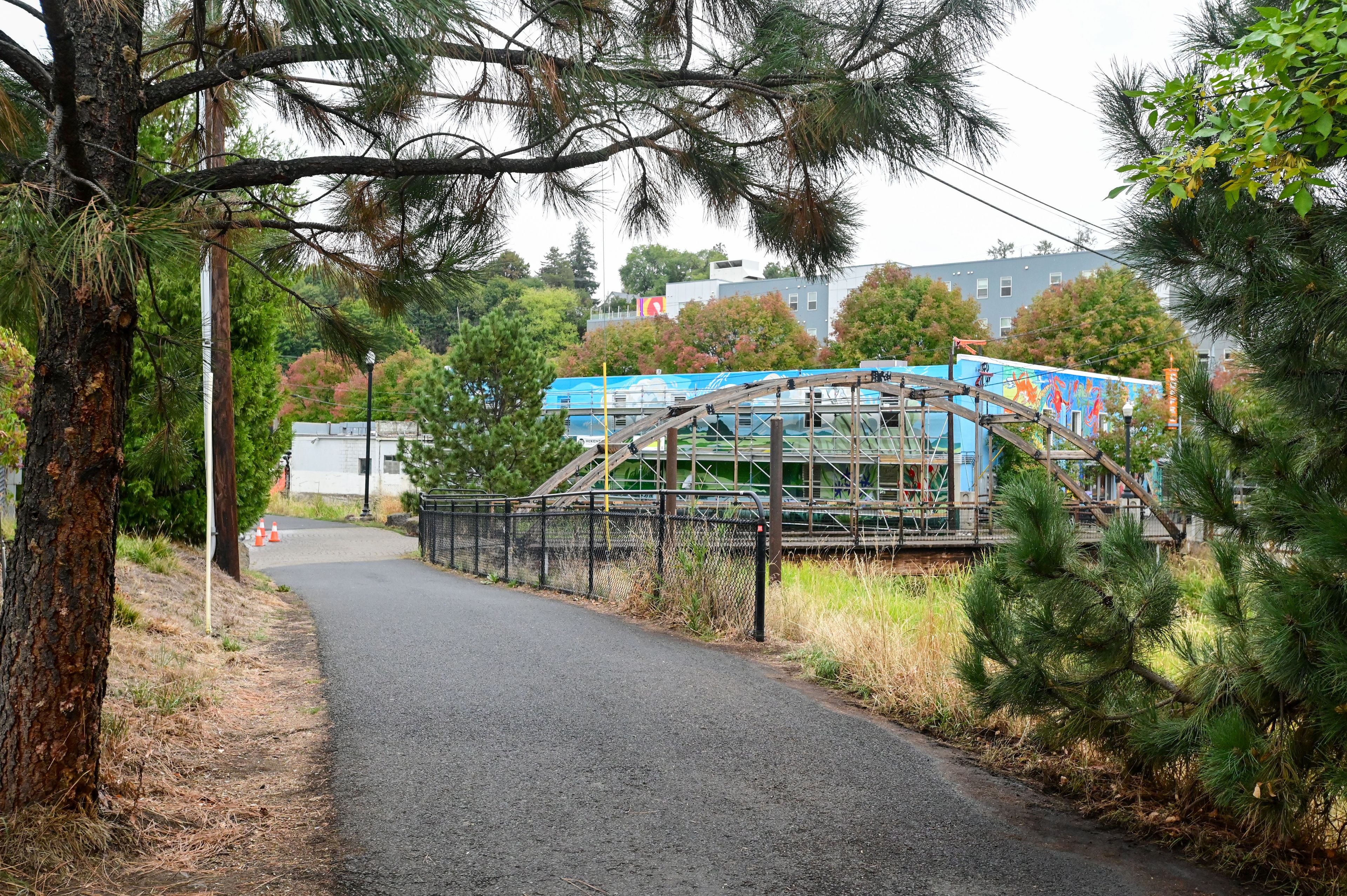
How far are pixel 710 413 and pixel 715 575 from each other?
1438 centimetres

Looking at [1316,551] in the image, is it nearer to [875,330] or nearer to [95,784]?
[95,784]

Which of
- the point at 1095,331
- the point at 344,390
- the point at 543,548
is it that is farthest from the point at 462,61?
the point at 344,390

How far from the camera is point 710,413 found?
25062 mm

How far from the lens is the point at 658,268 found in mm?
107562

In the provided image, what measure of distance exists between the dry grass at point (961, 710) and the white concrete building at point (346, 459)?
41.4 metres

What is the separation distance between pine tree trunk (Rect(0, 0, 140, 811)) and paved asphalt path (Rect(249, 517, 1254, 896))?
4.06ft

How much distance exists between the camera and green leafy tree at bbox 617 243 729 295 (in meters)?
104

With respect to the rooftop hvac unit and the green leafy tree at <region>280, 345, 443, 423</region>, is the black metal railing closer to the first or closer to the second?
the green leafy tree at <region>280, 345, 443, 423</region>

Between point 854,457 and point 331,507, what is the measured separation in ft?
87.5

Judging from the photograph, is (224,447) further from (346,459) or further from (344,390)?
(344,390)

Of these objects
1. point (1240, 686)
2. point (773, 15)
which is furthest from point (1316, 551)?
point (773, 15)

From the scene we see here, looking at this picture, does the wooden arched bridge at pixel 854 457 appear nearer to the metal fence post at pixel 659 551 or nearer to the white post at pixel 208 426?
the metal fence post at pixel 659 551

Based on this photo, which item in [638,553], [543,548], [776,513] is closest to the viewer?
[638,553]

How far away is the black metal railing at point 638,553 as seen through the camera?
1062cm
